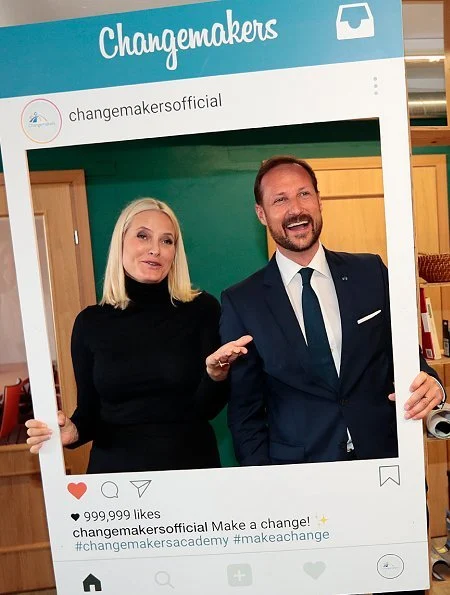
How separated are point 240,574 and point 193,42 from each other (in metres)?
1.47

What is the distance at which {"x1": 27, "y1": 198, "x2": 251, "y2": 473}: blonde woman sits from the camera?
1498mm

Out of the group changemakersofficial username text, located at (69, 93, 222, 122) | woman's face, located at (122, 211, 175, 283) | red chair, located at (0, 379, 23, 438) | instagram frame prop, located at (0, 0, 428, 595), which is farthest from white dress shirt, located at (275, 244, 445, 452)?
red chair, located at (0, 379, 23, 438)

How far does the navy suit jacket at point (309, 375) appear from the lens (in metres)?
1.46

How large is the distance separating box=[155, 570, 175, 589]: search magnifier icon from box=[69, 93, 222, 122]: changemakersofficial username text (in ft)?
4.21

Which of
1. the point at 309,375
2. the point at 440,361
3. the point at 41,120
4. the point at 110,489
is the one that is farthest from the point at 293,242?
the point at 440,361

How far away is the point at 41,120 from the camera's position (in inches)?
56.7

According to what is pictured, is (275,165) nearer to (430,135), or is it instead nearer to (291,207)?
(291,207)

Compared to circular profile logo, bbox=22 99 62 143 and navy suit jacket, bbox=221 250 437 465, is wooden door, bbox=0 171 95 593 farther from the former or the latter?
navy suit jacket, bbox=221 250 437 465

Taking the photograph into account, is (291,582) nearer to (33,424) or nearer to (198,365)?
(198,365)

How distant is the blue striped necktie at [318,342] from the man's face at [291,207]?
6.7 inches

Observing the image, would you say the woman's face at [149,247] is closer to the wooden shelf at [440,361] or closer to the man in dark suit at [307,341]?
the man in dark suit at [307,341]

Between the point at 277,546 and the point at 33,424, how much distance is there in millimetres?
770

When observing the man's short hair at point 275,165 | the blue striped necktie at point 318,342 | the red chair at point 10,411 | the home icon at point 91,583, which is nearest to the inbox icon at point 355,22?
the man's short hair at point 275,165

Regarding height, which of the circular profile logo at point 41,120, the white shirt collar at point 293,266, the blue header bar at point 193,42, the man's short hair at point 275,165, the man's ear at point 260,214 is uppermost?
the blue header bar at point 193,42
